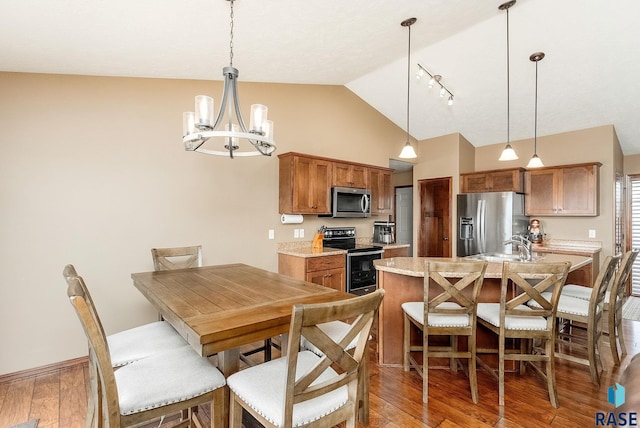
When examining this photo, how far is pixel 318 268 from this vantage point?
12.6 ft

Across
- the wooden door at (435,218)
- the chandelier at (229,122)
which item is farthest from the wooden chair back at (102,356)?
the wooden door at (435,218)

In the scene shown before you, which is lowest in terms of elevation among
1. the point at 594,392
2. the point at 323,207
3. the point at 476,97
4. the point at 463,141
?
the point at 594,392

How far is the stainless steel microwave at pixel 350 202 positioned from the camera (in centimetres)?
432

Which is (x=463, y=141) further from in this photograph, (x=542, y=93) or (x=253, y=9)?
(x=253, y=9)

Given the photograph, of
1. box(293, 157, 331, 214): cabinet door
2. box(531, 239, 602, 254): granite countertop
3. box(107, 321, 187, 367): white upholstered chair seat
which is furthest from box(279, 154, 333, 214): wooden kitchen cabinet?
box(531, 239, 602, 254): granite countertop

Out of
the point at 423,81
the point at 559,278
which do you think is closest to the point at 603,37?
the point at 423,81

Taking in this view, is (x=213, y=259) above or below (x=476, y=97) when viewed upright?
below

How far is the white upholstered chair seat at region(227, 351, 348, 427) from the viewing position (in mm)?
1264

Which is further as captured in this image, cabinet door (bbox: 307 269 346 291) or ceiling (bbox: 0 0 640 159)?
cabinet door (bbox: 307 269 346 291)

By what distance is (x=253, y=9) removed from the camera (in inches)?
91.5

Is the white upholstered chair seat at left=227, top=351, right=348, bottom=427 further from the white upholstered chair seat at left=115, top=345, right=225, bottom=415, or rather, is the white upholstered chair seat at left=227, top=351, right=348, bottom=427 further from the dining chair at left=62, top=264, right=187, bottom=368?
the dining chair at left=62, top=264, right=187, bottom=368

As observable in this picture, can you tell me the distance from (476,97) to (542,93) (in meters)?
0.79

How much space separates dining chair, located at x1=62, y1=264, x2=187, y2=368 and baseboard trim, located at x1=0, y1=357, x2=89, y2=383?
1.35 m

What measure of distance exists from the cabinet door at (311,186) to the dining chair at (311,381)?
264 cm
